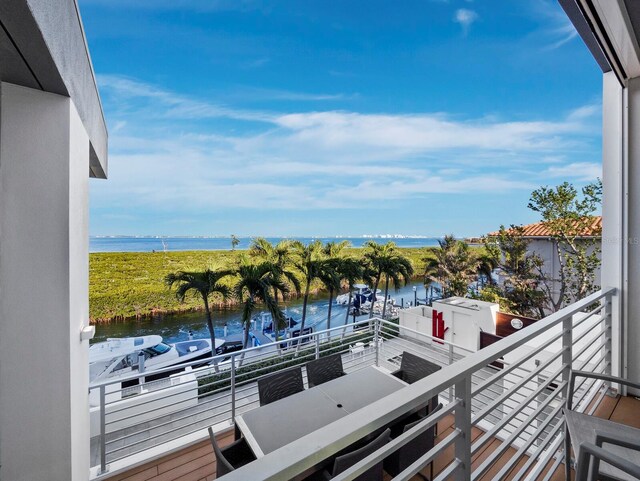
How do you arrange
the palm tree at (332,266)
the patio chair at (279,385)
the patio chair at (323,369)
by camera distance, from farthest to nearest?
the palm tree at (332,266) < the patio chair at (323,369) < the patio chair at (279,385)

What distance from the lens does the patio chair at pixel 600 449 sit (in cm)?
74

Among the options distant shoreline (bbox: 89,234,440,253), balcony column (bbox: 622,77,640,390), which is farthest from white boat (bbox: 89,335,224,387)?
distant shoreline (bbox: 89,234,440,253)

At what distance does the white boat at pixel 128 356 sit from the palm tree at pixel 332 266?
242 inches

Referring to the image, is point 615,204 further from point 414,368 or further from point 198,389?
Answer: point 198,389

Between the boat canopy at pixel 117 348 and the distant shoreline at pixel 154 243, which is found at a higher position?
the distant shoreline at pixel 154 243

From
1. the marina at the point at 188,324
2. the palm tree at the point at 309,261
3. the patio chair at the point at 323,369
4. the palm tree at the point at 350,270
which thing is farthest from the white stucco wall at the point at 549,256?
the patio chair at the point at 323,369

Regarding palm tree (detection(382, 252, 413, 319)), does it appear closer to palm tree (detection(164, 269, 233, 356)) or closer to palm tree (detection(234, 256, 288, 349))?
palm tree (detection(234, 256, 288, 349))

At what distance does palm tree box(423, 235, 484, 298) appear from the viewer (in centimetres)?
1862

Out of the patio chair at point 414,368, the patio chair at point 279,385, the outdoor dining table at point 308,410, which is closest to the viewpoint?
the outdoor dining table at point 308,410

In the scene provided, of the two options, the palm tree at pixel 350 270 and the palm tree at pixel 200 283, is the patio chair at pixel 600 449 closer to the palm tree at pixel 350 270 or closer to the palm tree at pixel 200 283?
the palm tree at pixel 200 283

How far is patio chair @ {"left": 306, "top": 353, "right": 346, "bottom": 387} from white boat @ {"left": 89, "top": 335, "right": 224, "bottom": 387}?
8.22m

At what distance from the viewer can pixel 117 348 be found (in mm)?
10062

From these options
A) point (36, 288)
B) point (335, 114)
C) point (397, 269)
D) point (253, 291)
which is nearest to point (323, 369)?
point (36, 288)

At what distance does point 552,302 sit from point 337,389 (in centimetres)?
1391
